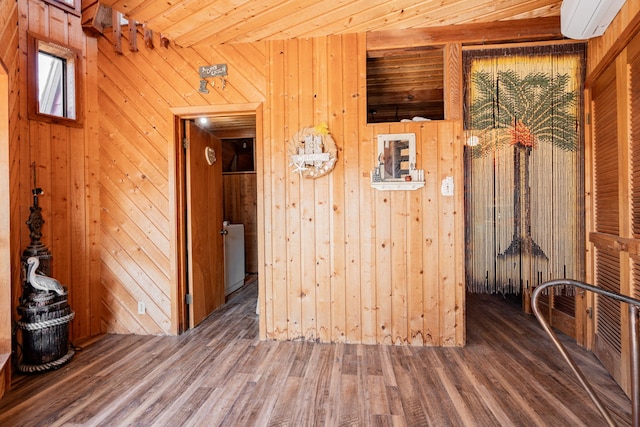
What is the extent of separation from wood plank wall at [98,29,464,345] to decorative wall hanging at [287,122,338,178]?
8cm

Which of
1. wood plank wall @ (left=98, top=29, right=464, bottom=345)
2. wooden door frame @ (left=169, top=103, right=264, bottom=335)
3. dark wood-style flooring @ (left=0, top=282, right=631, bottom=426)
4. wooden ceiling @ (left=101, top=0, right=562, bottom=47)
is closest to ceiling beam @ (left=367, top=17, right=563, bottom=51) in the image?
wooden ceiling @ (left=101, top=0, right=562, bottom=47)

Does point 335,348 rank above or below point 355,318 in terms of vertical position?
below

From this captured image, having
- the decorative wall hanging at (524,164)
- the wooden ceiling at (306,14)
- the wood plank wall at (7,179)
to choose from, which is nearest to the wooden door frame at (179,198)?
the wooden ceiling at (306,14)

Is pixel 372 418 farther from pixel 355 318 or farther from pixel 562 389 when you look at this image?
pixel 562 389

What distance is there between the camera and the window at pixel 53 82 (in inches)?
101

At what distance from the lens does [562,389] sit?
202 centimetres

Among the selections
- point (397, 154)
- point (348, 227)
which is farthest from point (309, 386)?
point (397, 154)

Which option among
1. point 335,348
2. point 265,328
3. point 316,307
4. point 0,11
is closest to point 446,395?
point 335,348

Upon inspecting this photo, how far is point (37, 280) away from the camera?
231 centimetres

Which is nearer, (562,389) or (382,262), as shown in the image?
(562,389)

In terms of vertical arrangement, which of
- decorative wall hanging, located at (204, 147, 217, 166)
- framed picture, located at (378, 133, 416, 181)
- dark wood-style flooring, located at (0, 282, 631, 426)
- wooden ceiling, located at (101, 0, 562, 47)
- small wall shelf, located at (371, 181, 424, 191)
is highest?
wooden ceiling, located at (101, 0, 562, 47)

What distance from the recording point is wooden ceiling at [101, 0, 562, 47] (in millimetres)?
2379

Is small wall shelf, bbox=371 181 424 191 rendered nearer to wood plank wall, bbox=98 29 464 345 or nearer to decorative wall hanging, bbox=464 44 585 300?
wood plank wall, bbox=98 29 464 345

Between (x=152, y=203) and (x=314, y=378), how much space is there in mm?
2189
